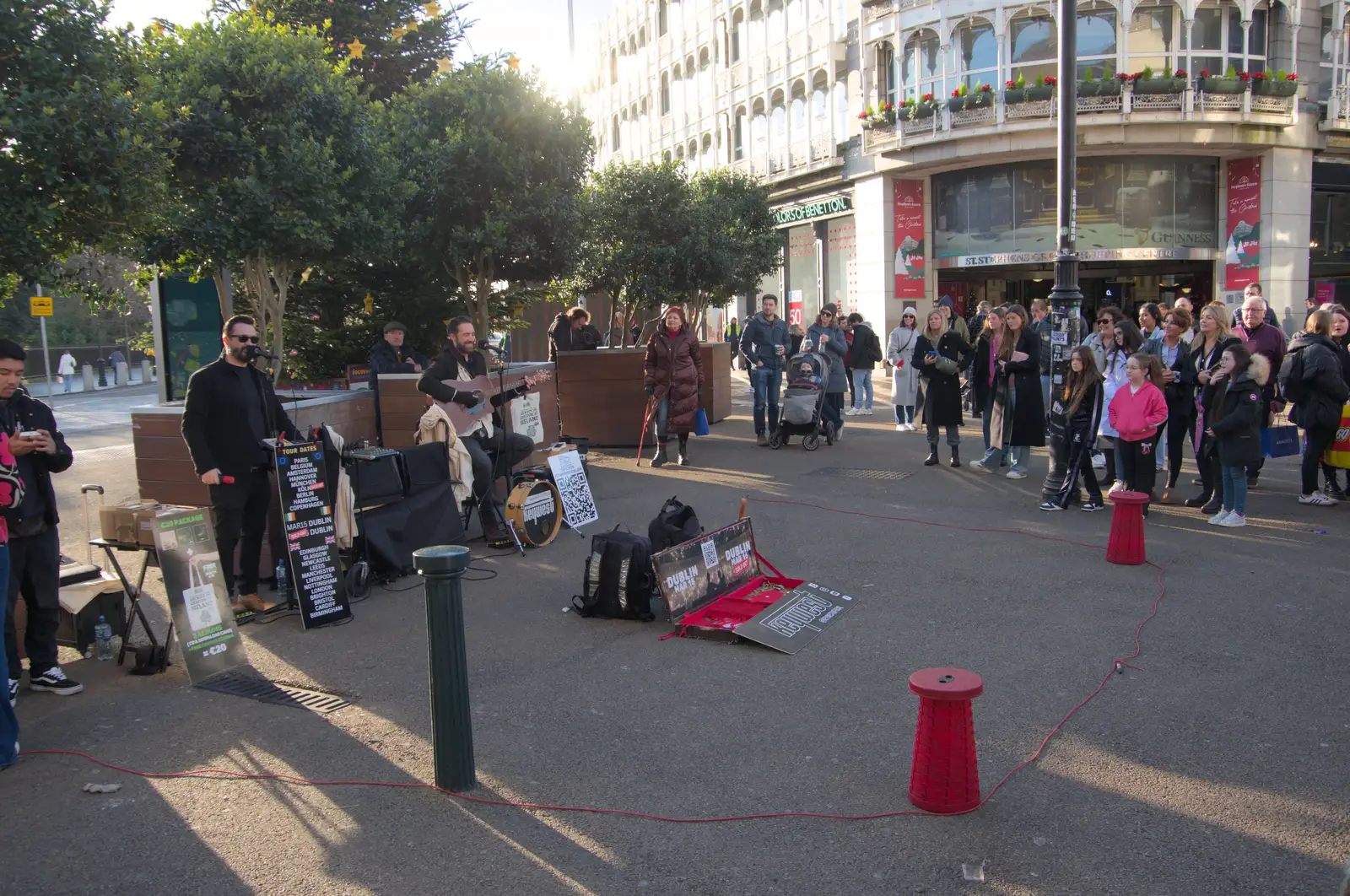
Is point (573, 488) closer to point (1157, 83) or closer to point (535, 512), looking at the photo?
point (535, 512)

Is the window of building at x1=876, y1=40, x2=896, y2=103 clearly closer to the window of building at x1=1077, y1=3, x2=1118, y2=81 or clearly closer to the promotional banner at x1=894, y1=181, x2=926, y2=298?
the promotional banner at x1=894, y1=181, x2=926, y2=298

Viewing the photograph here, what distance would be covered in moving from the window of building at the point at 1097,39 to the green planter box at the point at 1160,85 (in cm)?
122

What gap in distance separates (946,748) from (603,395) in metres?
11.1

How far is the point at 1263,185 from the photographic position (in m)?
25.9

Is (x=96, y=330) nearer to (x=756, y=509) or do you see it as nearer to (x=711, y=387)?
(x=711, y=387)

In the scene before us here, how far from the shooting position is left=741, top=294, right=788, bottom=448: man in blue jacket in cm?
1398

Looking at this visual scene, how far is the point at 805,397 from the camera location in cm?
1368

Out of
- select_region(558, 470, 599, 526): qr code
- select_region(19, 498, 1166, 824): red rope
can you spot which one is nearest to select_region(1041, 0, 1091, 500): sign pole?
select_region(558, 470, 599, 526): qr code

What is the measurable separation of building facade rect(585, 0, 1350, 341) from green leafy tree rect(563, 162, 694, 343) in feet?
30.7

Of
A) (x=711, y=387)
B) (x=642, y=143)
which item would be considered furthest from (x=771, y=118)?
(x=711, y=387)

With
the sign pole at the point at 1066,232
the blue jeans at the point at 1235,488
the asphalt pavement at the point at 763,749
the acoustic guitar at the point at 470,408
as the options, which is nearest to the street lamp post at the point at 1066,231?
the sign pole at the point at 1066,232

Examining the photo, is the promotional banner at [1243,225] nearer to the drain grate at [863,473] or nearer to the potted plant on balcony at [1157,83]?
the potted plant on balcony at [1157,83]

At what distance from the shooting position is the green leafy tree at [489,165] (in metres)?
13.8

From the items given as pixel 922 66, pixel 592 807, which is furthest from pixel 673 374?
pixel 922 66
